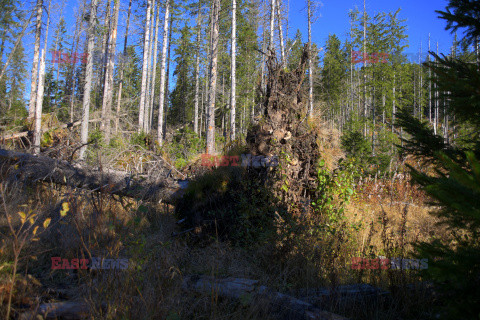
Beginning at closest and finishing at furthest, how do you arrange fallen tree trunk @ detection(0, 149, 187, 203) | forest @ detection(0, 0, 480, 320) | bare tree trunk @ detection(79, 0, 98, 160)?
1. forest @ detection(0, 0, 480, 320)
2. fallen tree trunk @ detection(0, 149, 187, 203)
3. bare tree trunk @ detection(79, 0, 98, 160)

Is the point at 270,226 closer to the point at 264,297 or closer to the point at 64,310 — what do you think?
the point at 264,297

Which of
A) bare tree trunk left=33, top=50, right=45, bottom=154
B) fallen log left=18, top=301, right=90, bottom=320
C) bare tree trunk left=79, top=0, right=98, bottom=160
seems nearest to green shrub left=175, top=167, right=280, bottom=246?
fallen log left=18, top=301, right=90, bottom=320

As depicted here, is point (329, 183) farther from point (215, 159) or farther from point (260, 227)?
point (215, 159)

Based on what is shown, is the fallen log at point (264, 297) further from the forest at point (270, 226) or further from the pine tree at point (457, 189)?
the pine tree at point (457, 189)

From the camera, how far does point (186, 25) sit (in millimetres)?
27281

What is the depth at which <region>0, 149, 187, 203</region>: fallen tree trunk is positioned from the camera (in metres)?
5.70

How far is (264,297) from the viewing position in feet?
9.06

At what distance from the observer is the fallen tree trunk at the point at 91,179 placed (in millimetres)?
5699

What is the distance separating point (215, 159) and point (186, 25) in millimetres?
24685

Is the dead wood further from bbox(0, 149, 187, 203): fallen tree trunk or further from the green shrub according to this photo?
bbox(0, 149, 187, 203): fallen tree trunk

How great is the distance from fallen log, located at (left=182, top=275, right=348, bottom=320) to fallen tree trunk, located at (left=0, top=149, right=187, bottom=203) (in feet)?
9.21

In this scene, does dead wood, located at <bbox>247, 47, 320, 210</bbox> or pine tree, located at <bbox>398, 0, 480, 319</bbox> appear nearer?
pine tree, located at <bbox>398, 0, 480, 319</bbox>

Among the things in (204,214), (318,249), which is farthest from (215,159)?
(318,249)

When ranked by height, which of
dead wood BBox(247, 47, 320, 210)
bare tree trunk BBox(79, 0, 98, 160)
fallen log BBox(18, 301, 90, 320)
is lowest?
fallen log BBox(18, 301, 90, 320)
